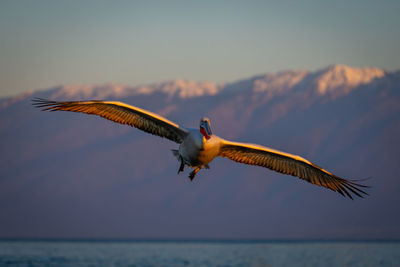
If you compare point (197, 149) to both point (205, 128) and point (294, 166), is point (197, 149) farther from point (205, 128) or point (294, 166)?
point (294, 166)

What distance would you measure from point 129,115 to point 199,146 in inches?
96.4

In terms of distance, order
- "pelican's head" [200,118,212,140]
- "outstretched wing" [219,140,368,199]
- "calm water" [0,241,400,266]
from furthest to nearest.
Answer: "calm water" [0,241,400,266], "outstretched wing" [219,140,368,199], "pelican's head" [200,118,212,140]

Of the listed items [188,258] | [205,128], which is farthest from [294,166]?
[188,258]

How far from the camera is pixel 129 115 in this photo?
58.5ft

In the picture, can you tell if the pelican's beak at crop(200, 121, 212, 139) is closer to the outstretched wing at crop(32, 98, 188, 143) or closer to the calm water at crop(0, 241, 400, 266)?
the outstretched wing at crop(32, 98, 188, 143)

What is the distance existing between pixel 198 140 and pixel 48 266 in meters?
48.6

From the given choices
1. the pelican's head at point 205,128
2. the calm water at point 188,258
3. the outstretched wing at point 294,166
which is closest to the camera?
the pelican's head at point 205,128

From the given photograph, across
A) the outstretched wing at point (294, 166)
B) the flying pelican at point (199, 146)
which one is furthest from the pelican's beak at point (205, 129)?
the outstretched wing at point (294, 166)

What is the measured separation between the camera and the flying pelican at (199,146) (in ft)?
55.3

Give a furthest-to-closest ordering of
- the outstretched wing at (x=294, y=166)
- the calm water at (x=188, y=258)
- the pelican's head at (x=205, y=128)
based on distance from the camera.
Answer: the calm water at (x=188, y=258) < the outstretched wing at (x=294, y=166) < the pelican's head at (x=205, y=128)

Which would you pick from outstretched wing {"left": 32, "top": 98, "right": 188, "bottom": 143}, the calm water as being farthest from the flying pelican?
the calm water

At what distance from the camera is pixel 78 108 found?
1725 cm

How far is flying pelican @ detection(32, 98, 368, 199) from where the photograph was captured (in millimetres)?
16844

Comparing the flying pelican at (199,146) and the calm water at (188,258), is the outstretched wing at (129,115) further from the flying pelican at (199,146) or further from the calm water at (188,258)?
the calm water at (188,258)
